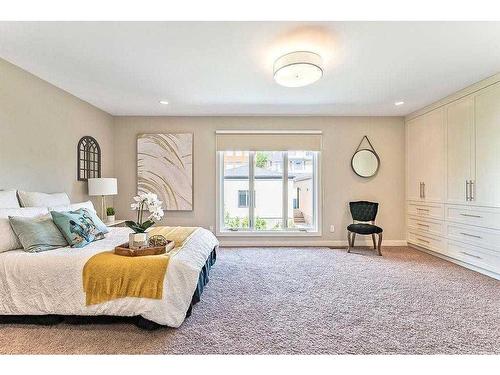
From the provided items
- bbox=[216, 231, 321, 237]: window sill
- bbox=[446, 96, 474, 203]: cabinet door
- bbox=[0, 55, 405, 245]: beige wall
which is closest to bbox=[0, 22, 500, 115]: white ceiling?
bbox=[446, 96, 474, 203]: cabinet door

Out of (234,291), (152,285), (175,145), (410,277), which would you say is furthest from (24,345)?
(410,277)

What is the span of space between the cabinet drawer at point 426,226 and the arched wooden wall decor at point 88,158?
5.38 metres

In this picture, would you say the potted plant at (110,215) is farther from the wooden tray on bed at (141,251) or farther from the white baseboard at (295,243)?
the wooden tray on bed at (141,251)

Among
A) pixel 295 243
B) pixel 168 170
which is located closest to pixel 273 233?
pixel 295 243

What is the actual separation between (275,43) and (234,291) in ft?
7.92

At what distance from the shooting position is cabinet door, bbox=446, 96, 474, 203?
3.37m

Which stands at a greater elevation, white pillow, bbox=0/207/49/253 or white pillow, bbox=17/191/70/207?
white pillow, bbox=17/191/70/207

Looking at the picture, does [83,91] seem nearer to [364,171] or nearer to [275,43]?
[275,43]

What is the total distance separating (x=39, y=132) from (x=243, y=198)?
10.1 feet

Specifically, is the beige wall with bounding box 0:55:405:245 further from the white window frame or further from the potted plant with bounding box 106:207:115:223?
the potted plant with bounding box 106:207:115:223

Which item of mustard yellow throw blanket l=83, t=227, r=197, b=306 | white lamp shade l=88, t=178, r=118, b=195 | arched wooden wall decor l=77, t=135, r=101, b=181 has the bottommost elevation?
mustard yellow throw blanket l=83, t=227, r=197, b=306

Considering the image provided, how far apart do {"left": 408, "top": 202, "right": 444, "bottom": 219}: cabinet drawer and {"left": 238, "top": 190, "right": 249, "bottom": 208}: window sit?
9.55 ft

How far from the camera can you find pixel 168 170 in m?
4.66

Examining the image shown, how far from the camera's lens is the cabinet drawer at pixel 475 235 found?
10.1 feet
